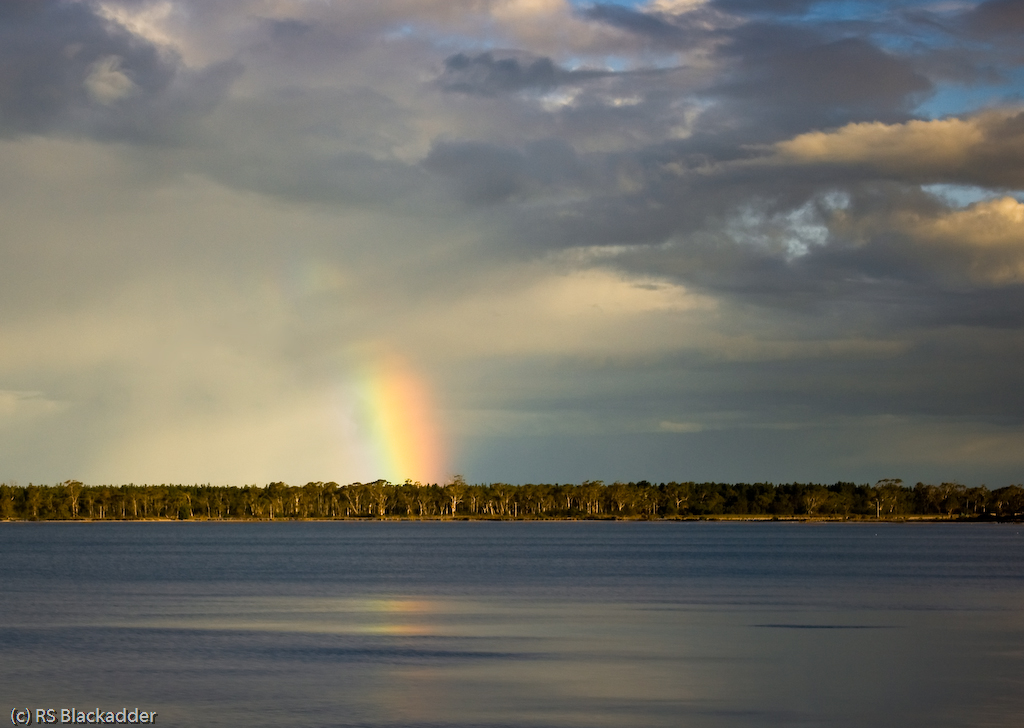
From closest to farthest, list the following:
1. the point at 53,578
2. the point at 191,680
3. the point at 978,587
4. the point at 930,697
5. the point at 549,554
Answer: the point at 930,697 → the point at 191,680 → the point at 978,587 → the point at 53,578 → the point at 549,554

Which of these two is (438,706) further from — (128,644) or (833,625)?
(833,625)

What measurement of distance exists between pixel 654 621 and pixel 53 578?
6304cm

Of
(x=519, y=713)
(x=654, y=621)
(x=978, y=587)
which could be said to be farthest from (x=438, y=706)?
(x=978, y=587)

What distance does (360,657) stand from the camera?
47312mm

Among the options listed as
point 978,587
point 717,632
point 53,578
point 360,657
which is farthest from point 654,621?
point 53,578

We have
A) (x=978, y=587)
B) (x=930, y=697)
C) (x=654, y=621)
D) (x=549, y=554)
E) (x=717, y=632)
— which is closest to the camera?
(x=930, y=697)

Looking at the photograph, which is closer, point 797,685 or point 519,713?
point 519,713

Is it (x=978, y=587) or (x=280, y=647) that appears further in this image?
(x=978, y=587)

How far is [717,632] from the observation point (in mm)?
Answer: 56812

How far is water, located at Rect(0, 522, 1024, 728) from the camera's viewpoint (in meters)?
35.8

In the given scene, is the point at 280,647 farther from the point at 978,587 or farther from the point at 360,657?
the point at 978,587

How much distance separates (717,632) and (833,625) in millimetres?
7397

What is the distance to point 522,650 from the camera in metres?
Answer: 49.6

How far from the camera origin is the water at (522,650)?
117ft
